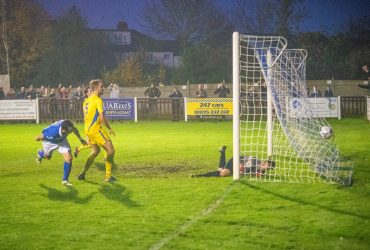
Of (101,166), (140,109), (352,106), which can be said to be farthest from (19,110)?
(352,106)

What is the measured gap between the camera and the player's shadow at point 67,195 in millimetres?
8758

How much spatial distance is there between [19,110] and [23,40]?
75.8 ft

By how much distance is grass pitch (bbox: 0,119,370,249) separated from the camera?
624cm

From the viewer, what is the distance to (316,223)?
6.86m

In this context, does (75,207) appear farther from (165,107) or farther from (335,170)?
(165,107)

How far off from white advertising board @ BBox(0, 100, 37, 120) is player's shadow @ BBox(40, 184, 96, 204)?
20639mm

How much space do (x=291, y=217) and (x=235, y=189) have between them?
6.84 ft

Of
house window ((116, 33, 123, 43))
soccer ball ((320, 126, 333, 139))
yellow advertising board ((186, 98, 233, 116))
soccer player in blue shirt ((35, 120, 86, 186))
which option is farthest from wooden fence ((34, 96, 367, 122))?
house window ((116, 33, 123, 43))

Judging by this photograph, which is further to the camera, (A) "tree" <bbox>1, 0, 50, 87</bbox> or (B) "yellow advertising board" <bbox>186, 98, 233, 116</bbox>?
(A) "tree" <bbox>1, 0, 50, 87</bbox>

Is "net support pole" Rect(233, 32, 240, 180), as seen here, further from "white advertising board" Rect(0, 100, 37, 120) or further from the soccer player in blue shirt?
"white advertising board" Rect(0, 100, 37, 120)

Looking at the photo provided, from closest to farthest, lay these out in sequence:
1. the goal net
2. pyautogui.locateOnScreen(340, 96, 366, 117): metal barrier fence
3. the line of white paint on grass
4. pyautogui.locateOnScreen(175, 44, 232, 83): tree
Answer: the line of white paint on grass, the goal net, pyautogui.locateOnScreen(340, 96, 366, 117): metal barrier fence, pyautogui.locateOnScreen(175, 44, 232, 83): tree

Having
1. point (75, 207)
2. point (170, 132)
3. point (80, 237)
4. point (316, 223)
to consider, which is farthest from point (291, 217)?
point (170, 132)

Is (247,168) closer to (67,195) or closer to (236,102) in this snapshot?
(236,102)

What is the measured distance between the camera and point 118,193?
9.23 metres
